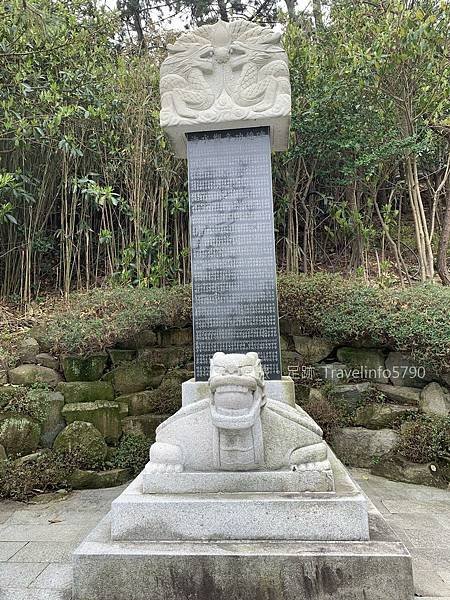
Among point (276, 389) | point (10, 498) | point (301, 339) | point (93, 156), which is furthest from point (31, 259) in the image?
point (276, 389)

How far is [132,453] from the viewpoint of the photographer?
3648 millimetres

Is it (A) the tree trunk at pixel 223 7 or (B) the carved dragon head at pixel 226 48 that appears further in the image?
(A) the tree trunk at pixel 223 7

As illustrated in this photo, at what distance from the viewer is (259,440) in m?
1.99

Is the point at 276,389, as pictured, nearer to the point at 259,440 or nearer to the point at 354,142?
the point at 259,440

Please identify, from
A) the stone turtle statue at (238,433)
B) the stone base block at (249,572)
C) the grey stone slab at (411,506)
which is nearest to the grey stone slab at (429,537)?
the grey stone slab at (411,506)

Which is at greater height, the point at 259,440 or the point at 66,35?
the point at 66,35

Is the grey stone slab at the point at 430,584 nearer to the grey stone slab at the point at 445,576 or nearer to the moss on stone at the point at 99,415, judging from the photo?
the grey stone slab at the point at 445,576

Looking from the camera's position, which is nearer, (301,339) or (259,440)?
(259,440)

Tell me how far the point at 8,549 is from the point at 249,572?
1453 mm

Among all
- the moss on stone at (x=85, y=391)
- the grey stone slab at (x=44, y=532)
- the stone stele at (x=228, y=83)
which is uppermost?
the stone stele at (x=228, y=83)

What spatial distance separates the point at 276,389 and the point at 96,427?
165 cm

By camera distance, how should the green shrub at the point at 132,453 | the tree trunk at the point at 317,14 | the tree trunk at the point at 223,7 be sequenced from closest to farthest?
the green shrub at the point at 132,453
the tree trunk at the point at 317,14
the tree trunk at the point at 223,7

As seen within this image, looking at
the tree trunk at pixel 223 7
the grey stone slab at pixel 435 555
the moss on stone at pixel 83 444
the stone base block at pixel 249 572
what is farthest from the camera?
the tree trunk at pixel 223 7

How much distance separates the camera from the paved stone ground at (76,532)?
196 centimetres
